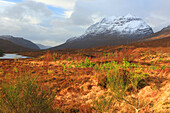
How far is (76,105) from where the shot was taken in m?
3.22

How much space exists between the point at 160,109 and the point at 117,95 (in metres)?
0.96

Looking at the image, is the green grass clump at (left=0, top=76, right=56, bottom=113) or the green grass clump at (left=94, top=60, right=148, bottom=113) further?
the green grass clump at (left=94, top=60, right=148, bottom=113)

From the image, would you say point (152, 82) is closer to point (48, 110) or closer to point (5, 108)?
point (48, 110)

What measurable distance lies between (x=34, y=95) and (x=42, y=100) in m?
0.18

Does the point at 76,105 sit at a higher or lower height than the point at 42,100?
lower

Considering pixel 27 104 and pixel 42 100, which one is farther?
pixel 42 100

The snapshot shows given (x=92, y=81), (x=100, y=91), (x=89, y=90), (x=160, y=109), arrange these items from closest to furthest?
(x=160, y=109) < (x=100, y=91) < (x=89, y=90) < (x=92, y=81)

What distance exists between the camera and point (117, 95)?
10.1ft

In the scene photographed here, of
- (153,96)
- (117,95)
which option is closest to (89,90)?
(117,95)

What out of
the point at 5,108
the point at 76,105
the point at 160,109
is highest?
the point at 5,108

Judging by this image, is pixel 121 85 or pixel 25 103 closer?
pixel 25 103

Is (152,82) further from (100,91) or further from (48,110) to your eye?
(48,110)

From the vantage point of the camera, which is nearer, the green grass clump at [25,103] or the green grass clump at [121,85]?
the green grass clump at [25,103]

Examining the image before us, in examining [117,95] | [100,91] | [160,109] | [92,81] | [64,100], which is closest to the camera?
[160,109]
